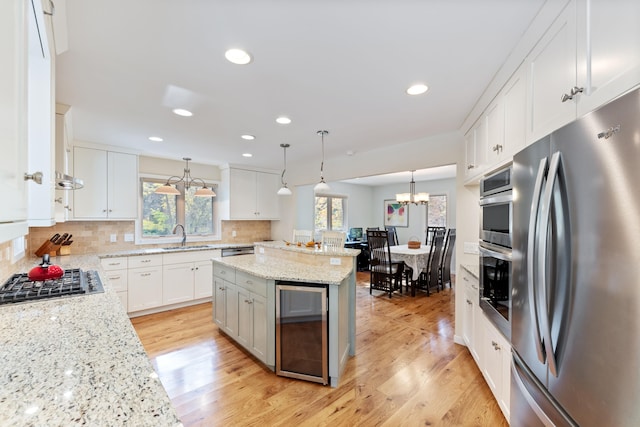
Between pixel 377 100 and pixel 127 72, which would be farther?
pixel 377 100

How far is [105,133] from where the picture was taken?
10.5ft

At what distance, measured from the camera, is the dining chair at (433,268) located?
4938 mm

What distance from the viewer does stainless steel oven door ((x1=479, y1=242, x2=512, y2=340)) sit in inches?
64.3

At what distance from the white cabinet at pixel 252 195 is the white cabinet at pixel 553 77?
4.29 meters

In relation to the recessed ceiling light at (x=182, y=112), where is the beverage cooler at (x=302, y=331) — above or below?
below

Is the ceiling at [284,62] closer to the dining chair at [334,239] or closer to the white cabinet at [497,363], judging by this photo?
the dining chair at [334,239]

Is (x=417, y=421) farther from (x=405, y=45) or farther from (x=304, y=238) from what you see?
(x=304, y=238)

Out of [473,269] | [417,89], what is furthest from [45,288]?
[473,269]

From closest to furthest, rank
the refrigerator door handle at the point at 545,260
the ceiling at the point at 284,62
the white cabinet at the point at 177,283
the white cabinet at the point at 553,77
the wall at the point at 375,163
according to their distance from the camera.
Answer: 1. the refrigerator door handle at the point at 545,260
2. the white cabinet at the point at 553,77
3. the ceiling at the point at 284,62
4. the wall at the point at 375,163
5. the white cabinet at the point at 177,283

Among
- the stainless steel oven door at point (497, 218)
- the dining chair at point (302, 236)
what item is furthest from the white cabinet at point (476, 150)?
the dining chair at point (302, 236)

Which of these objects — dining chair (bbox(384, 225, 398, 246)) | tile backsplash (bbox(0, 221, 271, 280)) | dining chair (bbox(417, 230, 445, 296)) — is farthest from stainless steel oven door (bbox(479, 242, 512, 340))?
dining chair (bbox(384, 225, 398, 246))

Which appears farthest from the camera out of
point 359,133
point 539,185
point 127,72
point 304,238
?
point 304,238

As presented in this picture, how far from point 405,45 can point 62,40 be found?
5.94ft

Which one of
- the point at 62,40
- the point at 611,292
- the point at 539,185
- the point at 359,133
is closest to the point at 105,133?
the point at 62,40
